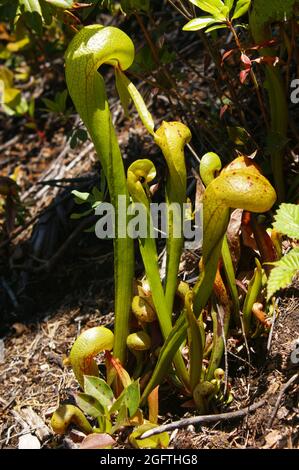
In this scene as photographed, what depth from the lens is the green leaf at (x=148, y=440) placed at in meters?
1.47

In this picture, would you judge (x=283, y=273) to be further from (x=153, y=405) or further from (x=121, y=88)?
(x=121, y=88)

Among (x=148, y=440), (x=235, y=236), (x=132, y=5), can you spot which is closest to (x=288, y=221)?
(x=235, y=236)

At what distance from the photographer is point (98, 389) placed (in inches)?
60.3

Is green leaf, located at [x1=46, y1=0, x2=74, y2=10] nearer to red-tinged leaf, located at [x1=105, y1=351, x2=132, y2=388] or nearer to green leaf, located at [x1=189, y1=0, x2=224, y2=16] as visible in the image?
green leaf, located at [x1=189, y1=0, x2=224, y2=16]

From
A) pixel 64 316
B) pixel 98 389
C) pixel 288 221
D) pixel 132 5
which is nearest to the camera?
pixel 288 221

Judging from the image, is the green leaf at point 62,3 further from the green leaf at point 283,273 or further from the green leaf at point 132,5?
the green leaf at point 283,273

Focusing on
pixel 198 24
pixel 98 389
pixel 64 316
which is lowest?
pixel 64 316

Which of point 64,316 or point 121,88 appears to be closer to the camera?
point 121,88

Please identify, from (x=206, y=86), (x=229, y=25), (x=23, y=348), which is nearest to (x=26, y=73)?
(x=206, y=86)

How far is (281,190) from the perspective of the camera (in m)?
1.88

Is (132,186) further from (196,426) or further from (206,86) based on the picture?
(206,86)

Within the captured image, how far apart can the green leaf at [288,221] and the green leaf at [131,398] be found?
49 cm

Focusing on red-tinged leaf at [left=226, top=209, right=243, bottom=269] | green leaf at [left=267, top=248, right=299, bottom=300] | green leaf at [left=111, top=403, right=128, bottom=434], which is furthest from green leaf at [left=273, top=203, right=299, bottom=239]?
green leaf at [left=111, top=403, right=128, bottom=434]

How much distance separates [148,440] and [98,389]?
0.17 metres
